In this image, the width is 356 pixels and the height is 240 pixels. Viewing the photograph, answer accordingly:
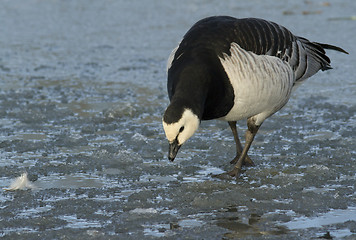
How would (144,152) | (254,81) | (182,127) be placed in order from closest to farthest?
(182,127) < (254,81) < (144,152)

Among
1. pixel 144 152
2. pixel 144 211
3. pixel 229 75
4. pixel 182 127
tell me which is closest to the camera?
pixel 144 211

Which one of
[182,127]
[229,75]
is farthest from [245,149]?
[182,127]

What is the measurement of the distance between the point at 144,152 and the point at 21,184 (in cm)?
148

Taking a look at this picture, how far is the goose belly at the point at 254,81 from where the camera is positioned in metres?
5.43

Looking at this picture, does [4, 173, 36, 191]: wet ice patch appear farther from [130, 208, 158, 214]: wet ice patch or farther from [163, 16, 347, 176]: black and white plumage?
[163, 16, 347, 176]: black and white plumage

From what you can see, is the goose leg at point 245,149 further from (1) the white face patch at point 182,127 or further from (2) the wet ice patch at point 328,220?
(2) the wet ice patch at point 328,220

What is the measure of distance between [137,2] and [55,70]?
507 cm

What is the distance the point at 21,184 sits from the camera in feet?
17.7

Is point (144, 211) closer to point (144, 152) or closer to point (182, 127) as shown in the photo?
point (182, 127)

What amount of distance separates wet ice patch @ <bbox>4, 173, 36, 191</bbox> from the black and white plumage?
4.44 ft

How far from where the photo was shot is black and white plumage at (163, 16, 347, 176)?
5051mm

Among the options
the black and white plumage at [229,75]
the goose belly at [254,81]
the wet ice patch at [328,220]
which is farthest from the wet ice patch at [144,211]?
the goose belly at [254,81]

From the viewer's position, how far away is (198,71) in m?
5.23

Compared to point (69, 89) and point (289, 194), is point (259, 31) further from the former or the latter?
point (69, 89)
